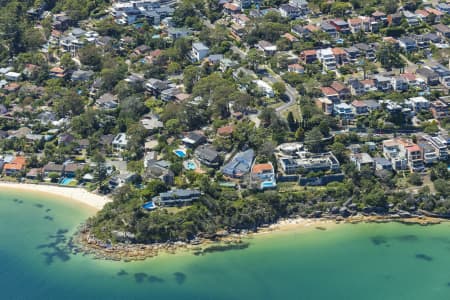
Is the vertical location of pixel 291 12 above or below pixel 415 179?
above

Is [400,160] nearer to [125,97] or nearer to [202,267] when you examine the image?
[202,267]

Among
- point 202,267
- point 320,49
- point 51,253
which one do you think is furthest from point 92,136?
point 320,49

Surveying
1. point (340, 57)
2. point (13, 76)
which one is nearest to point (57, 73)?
point (13, 76)

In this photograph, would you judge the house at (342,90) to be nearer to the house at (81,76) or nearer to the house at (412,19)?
the house at (412,19)

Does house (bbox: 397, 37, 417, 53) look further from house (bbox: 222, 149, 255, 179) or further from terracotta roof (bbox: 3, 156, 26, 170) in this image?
terracotta roof (bbox: 3, 156, 26, 170)

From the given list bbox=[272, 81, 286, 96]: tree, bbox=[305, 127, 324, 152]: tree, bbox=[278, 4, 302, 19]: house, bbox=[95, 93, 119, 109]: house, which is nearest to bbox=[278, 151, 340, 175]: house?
bbox=[305, 127, 324, 152]: tree

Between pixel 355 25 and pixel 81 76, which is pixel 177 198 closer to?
pixel 81 76
